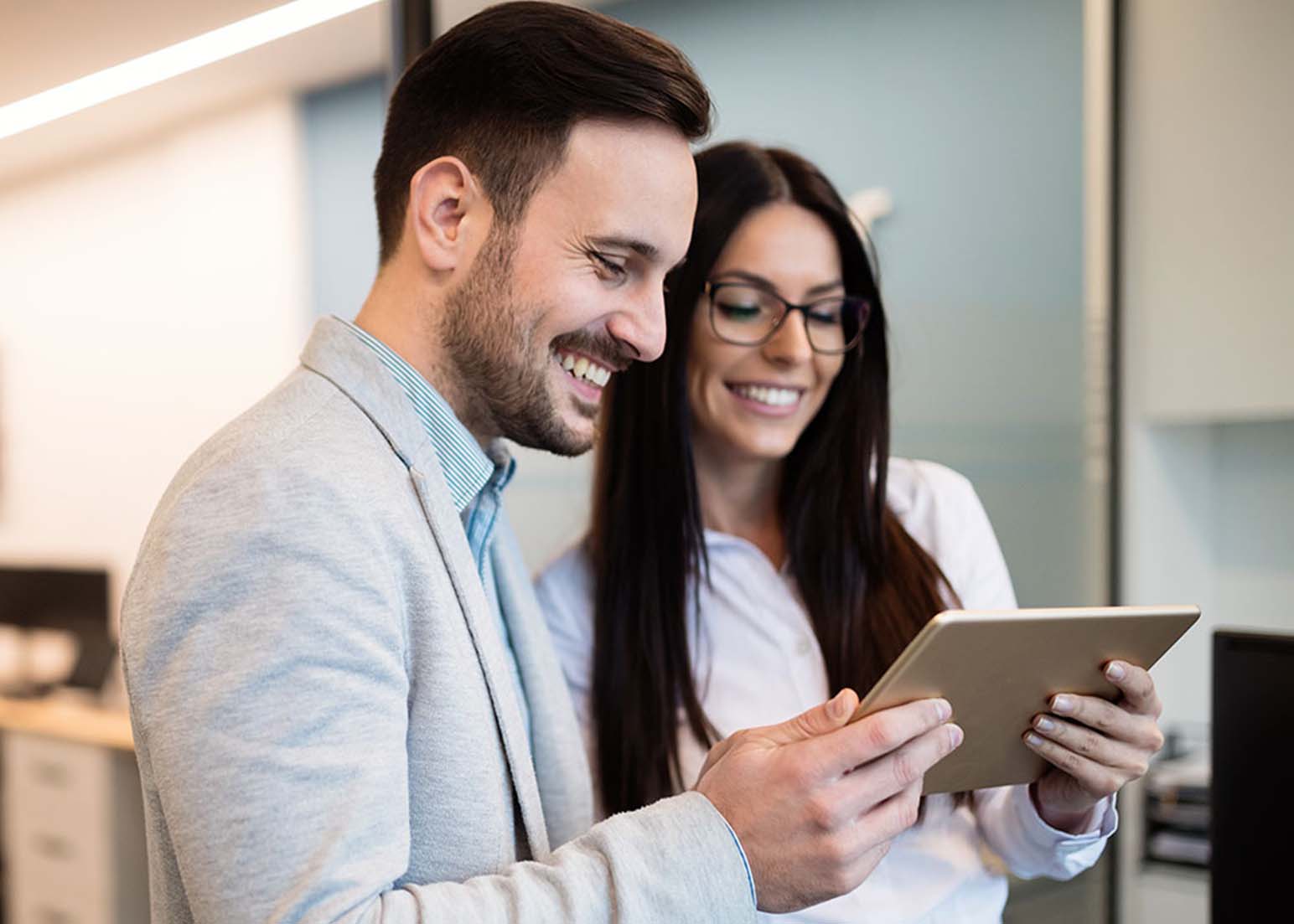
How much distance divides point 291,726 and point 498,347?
0.36 meters

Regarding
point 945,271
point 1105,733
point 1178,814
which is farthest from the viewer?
point 1178,814

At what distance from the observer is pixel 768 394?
1.41 meters

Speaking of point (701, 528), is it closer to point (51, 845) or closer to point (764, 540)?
point (764, 540)

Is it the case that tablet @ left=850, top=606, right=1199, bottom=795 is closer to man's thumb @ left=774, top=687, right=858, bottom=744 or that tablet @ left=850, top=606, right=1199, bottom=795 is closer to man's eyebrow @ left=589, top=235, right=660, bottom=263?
man's thumb @ left=774, top=687, right=858, bottom=744

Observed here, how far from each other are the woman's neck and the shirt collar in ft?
1.50

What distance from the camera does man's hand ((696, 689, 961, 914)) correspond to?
35.8 inches

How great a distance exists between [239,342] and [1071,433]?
1.74 meters

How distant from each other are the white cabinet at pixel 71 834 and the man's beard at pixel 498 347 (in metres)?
0.55

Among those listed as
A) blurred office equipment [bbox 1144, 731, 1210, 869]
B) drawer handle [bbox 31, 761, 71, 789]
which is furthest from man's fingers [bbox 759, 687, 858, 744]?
blurred office equipment [bbox 1144, 731, 1210, 869]

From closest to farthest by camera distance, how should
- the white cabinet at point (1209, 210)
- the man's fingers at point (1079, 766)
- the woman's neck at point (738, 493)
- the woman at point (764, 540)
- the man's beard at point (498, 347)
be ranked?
1. the man's beard at point (498, 347)
2. the man's fingers at point (1079, 766)
3. the woman at point (764, 540)
4. the woman's neck at point (738, 493)
5. the white cabinet at point (1209, 210)

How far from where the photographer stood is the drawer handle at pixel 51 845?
122cm

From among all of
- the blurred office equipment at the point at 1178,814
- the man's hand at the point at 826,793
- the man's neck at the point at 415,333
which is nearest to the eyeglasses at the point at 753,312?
the man's neck at the point at 415,333

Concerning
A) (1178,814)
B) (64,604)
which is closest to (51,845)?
(64,604)

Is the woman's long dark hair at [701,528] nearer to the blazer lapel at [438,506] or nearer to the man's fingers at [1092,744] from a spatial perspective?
the man's fingers at [1092,744]
